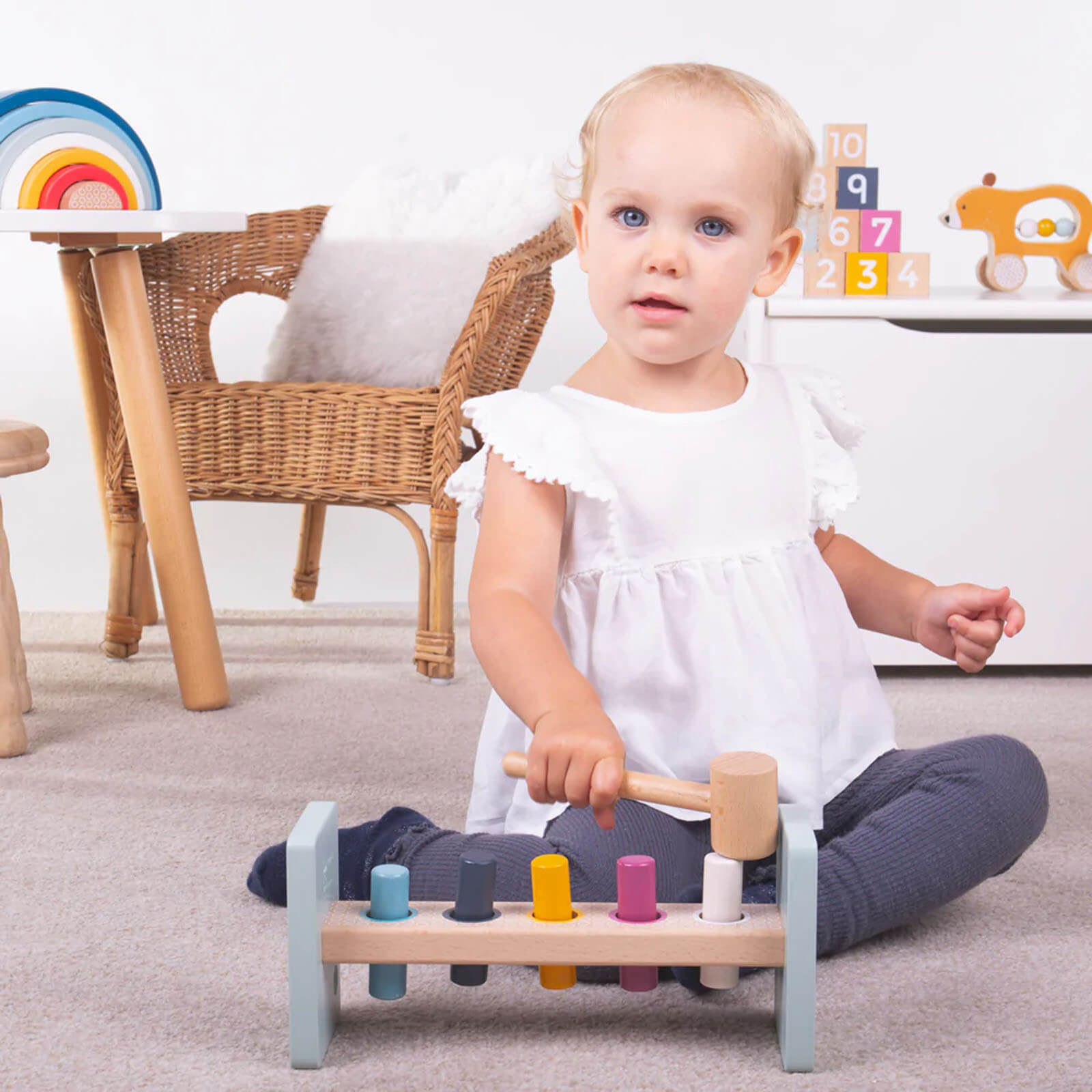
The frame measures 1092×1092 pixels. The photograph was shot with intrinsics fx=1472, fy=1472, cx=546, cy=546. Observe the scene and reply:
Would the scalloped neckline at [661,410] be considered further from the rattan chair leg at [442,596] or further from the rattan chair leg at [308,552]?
the rattan chair leg at [308,552]

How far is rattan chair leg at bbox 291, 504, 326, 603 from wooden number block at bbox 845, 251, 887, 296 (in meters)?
0.85

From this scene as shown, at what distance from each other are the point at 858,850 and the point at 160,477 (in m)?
0.93

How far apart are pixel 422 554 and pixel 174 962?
928 millimetres

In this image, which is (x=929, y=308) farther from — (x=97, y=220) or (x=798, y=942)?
(x=798, y=942)

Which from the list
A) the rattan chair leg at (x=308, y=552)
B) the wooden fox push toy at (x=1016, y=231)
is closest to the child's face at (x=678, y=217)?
the wooden fox push toy at (x=1016, y=231)

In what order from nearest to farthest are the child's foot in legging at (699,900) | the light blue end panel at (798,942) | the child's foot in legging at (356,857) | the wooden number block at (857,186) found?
1. the light blue end panel at (798,942)
2. the child's foot in legging at (699,900)
3. the child's foot in legging at (356,857)
4. the wooden number block at (857,186)

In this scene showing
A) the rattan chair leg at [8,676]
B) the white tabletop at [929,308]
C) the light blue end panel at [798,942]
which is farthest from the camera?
the white tabletop at [929,308]

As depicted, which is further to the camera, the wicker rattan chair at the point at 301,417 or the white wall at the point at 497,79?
the white wall at the point at 497,79

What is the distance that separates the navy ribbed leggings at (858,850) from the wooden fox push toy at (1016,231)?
1.10 metres

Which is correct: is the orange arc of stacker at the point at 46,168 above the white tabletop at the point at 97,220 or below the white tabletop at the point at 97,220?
above

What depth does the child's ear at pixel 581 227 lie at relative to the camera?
94 cm

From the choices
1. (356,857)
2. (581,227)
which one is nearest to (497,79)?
(581,227)

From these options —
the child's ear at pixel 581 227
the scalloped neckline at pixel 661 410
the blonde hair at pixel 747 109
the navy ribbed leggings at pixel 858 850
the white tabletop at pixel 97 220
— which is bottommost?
the navy ribbed leggings at pixel 858 850

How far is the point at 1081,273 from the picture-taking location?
1.90 metres
